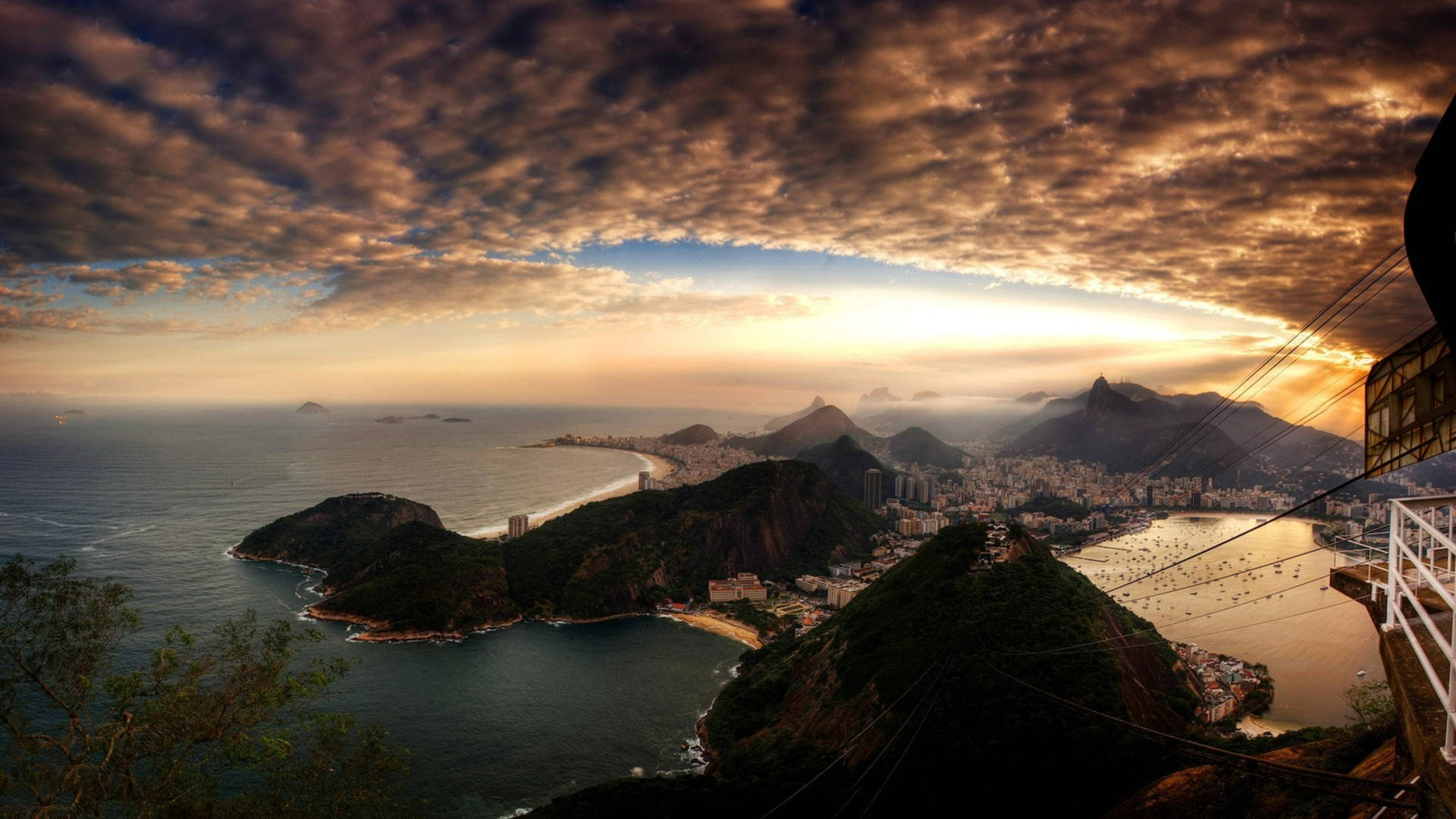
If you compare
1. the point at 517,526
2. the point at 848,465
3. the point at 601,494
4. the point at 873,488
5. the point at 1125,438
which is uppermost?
the point at 1125,438

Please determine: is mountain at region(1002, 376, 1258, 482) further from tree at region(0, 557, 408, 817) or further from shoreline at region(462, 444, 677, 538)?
tree at region(0, 557, 408, 817)

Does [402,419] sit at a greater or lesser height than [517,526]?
greater

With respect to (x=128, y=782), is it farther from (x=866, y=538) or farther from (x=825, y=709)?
(x=866, y=538)

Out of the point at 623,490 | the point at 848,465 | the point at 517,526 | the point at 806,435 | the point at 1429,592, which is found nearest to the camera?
the point at 1429,592

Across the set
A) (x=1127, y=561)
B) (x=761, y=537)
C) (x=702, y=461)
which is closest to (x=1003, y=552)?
(x=761, y=537)

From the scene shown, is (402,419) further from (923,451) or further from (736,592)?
(736,592)

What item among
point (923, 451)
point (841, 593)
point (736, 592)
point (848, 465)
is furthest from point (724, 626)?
point (923, 451)
